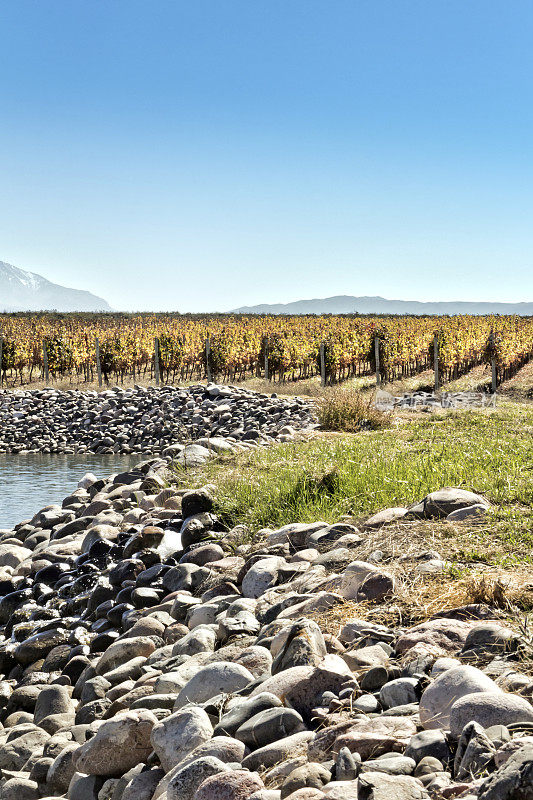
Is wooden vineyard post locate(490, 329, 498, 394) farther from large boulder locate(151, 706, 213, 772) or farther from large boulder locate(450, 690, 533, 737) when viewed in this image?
large boulder locate(450, 690, 533, 737)

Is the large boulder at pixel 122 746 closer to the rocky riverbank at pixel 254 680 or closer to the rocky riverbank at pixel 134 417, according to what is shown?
the rocky riverbank at pixel 254 680

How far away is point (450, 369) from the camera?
27734 millimetres

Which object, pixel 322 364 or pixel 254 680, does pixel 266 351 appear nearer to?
pixel 322 364

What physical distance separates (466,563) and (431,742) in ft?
6.41

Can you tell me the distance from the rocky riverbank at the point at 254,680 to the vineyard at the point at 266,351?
2015cm

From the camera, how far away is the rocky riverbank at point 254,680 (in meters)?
2.42

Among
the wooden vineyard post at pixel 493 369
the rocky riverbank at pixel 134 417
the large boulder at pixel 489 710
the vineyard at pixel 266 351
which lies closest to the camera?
the large boulder at pixel 489 710

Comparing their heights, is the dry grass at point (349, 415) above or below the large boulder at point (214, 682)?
above

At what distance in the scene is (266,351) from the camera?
27.1 m

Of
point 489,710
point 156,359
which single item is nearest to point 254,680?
point 489,710

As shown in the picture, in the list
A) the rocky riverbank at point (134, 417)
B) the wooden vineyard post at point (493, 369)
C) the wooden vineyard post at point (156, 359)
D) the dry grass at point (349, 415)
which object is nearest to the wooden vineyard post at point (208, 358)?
the wooden vineyard post at point (156, 359)

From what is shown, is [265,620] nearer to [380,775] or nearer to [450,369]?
[380,775]

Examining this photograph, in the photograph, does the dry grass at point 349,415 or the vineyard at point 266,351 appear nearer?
the dry grass at point 349,415

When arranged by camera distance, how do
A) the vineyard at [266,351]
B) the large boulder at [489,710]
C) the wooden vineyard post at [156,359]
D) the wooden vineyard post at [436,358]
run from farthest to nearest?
1. the wooden vineyard post at [156,359]
2. the vineyard at [266,351]
3. the wooden vineyard post at [436,358]
4. the large boulder at [489,710]
